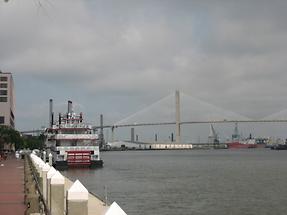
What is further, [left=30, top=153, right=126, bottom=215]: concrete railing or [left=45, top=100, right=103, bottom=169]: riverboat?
[left=45, top=100, right=103, bottom=169]: riverboat

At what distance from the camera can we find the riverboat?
8862 cm

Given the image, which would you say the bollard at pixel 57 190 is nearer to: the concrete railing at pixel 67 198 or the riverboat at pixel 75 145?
the concrete railing at pixel 67 198

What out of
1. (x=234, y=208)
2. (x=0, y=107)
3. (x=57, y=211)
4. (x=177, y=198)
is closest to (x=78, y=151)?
(x=177, y=198)

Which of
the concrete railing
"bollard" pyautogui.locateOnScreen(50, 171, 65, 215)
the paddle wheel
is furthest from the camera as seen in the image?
the paddle wheel

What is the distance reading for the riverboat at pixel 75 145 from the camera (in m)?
88.6

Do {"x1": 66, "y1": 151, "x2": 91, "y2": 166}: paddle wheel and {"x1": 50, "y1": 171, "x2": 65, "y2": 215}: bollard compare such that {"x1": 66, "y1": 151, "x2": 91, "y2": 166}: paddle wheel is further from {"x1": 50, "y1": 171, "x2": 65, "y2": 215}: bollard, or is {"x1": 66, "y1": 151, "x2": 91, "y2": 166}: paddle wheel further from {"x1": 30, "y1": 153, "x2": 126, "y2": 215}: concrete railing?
{"x1": 50, "y1": 171, "x2": 65, "y2": 215}: bollard

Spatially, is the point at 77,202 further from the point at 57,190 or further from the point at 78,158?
the point at 78,158

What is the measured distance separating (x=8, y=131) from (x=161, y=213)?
112 meters

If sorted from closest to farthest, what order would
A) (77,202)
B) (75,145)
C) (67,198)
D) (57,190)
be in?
1. (77,202)
2. (67,198)
3. (57,190)
4. (75,145)

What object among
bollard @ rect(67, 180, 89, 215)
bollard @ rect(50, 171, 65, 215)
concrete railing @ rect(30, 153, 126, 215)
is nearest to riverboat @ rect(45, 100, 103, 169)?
concrete railing @ rect(30, 153, 126, 215)

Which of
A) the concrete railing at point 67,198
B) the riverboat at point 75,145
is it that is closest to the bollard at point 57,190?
the concrete railing at point 67,198

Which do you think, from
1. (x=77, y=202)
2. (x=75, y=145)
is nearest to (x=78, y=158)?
(x=75, y=145)

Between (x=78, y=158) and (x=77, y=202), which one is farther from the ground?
(x=77, y=202)

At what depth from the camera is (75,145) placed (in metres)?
91.4
